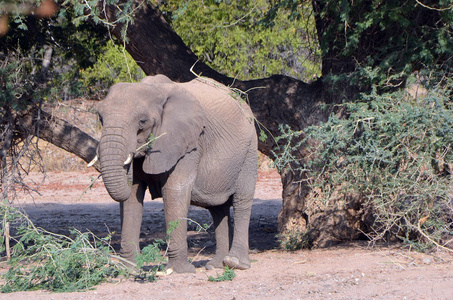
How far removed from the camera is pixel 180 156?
6.72m

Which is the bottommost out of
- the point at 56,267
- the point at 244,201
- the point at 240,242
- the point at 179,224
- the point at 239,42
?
the point at 56,267

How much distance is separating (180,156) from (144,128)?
21.7 inches

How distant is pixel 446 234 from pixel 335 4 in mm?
3172

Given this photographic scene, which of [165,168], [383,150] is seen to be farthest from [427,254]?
[165,168]

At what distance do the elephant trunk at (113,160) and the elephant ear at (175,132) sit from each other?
0.50 m

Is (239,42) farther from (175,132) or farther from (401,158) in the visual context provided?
(175,132)

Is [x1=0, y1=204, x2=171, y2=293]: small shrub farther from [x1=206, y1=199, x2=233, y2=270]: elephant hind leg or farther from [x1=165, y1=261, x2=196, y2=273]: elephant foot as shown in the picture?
[x1=206, y1=199, x2=233, y2=270]: elephant hind leg

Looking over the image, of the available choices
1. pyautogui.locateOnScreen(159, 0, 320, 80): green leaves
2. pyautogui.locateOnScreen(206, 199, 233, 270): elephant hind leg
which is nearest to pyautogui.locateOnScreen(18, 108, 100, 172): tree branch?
pyautogui.locateOnScreen(206, 199, 233, 270): elephant hind leg

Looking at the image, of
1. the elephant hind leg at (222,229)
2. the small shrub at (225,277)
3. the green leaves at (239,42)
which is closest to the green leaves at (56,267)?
the small shrub at (225,277)

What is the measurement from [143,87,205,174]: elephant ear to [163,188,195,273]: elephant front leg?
0.37m

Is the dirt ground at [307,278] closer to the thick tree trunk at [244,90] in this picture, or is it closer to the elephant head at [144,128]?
the elephant head at [144,128]

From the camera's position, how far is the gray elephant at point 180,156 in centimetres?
613

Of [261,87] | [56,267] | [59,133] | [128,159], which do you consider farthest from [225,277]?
[59,133]

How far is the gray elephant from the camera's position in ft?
20.1
